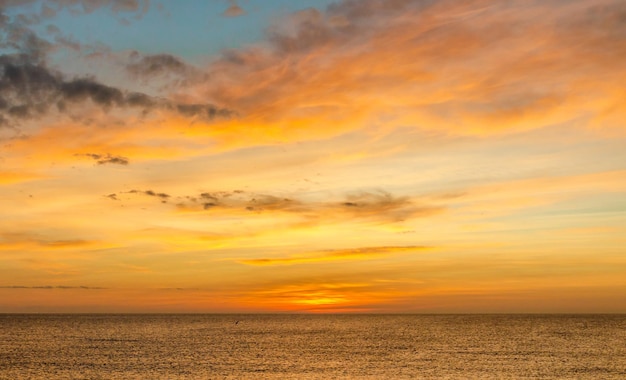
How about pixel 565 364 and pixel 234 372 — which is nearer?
pixel 234 372

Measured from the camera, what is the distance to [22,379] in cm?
8338

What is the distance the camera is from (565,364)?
10206 centimetres

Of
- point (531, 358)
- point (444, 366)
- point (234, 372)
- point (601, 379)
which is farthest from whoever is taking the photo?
point (531, 358)

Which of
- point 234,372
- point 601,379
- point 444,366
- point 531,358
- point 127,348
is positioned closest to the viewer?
point 601,379

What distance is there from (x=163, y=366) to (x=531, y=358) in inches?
2639

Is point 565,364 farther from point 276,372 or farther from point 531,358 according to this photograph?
point 276,372

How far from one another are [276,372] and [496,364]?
124 ft

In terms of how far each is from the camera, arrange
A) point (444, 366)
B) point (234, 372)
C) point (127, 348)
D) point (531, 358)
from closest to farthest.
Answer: point (234, 372) → point (444, 366) → point (531, 358) → point (127, 348)

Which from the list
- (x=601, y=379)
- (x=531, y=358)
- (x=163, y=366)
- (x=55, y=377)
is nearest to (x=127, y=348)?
(x=163, y=366)

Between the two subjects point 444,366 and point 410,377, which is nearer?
point 410,377

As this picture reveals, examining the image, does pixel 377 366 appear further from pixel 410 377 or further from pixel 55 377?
pixel 55 377

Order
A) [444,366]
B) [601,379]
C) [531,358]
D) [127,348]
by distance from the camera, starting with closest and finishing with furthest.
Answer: [601,379]
[444,366]
[531,358]
[127,348]

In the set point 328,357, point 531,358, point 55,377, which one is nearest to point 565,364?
point 531,358

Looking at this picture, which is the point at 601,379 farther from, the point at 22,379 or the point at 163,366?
the point at 22,379
